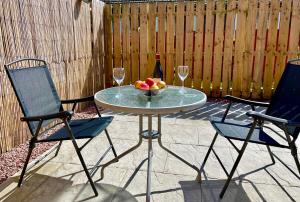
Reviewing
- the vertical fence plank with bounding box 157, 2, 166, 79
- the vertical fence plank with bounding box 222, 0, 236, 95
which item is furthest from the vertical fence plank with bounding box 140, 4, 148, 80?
the vertical fence plank with bounding box 222, 0, 236, 95

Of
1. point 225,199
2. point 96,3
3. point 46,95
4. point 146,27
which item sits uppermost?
point 96,3

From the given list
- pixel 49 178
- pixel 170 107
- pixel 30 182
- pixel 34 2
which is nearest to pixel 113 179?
pixel 49 178

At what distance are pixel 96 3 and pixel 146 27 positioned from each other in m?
1.07

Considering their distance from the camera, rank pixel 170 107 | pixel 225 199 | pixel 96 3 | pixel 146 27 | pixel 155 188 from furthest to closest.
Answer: pixel 146 27
pixel 96 3
pixel 155 188
pixel 225 199
pixel 170 107

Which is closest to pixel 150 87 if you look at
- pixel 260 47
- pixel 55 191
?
pixel 55 191

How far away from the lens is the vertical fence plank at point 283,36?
4578 millimetres

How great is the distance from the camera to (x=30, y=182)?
2104 millimetres

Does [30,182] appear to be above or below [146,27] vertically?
below

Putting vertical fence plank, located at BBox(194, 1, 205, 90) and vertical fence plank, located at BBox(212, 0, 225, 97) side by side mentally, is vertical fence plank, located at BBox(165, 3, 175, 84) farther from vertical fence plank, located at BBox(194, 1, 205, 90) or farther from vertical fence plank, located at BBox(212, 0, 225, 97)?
Answer: vertical fence plank, located at BBox(212, 0, 225, 97)

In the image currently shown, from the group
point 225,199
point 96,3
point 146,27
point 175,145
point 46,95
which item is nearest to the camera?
point 225,199

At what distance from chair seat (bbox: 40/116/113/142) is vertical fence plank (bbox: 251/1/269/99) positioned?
365cm

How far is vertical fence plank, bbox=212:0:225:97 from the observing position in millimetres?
4754

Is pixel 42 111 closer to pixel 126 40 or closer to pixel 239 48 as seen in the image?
pixel 126 40

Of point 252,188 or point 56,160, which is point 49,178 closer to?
point 56,160
